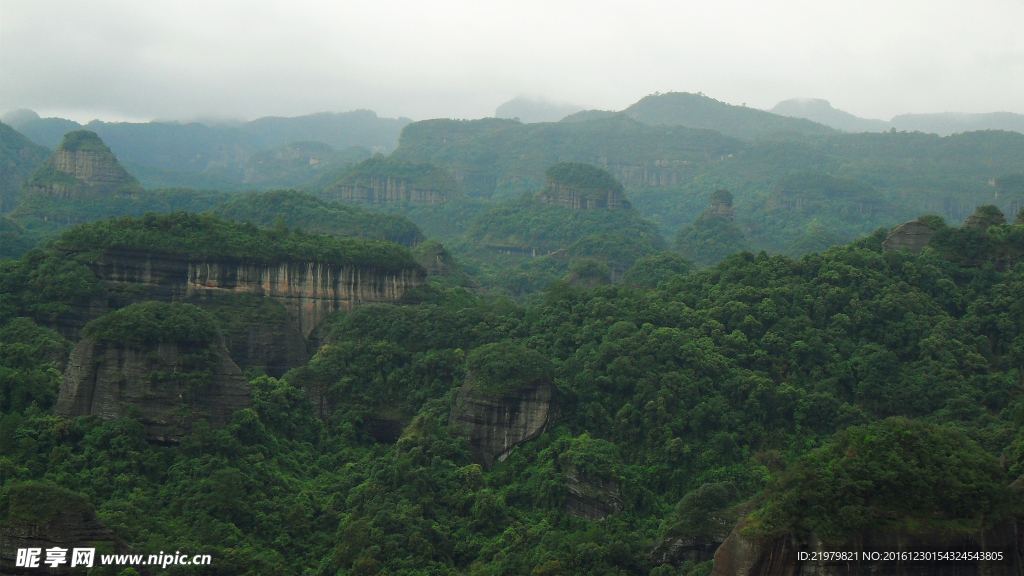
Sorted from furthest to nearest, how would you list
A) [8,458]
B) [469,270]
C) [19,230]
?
[469,270]
[19,230]
[8,458]

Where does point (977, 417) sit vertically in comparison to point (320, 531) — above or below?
above

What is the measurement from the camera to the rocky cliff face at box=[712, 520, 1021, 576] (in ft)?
117

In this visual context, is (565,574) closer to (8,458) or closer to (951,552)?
(951,552)

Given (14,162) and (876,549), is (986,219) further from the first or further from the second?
(14,162)

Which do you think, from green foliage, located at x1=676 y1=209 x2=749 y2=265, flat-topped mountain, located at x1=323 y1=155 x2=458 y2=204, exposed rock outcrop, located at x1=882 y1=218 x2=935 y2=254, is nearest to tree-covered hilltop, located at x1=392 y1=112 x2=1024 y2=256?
flat-topped mountain, located at x1=323 y1=155 x2=458 y2=204

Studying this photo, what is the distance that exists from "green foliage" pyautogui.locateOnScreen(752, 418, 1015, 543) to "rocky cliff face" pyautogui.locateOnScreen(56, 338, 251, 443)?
23961mm

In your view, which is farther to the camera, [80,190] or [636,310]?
[80,190]

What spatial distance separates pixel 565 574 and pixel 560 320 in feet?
77.0

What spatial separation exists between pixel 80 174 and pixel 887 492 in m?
97.2

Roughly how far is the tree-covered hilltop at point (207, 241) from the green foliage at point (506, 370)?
722 inches

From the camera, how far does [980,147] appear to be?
511ft

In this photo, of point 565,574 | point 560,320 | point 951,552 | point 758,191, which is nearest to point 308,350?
point 560,320

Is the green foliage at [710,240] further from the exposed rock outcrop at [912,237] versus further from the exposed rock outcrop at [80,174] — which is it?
the exposed rock outcrop at [80,174]

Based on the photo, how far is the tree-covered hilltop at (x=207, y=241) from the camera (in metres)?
66.0
